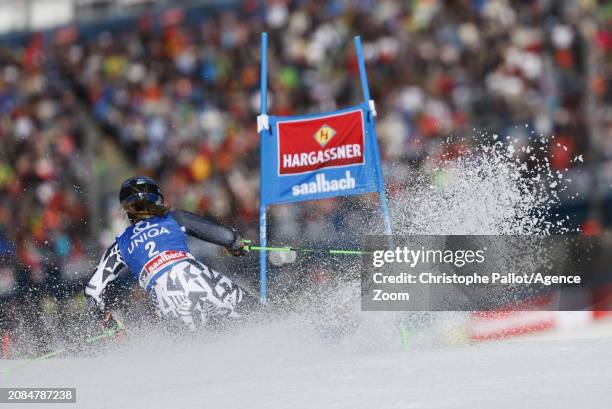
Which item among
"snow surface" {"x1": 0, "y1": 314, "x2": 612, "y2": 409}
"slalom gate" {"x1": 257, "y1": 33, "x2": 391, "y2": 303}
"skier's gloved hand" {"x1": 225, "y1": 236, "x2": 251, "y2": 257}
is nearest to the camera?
"snow surface" {"x1": 0, "y1": 314, "x2": 612, "y2": 409}

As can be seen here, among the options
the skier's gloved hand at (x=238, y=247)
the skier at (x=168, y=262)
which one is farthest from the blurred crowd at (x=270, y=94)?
the skier at (x=168, y=262)

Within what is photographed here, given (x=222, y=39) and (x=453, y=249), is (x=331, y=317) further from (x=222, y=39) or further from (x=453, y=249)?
(x=222, y=39)

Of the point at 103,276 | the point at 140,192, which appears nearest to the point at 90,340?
the point at 103,276

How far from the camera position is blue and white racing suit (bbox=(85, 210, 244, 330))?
8.16 metres

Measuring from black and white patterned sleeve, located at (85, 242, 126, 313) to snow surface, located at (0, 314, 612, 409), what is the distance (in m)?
0.43

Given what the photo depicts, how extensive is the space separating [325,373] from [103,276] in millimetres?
2589

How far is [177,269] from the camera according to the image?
8.16m

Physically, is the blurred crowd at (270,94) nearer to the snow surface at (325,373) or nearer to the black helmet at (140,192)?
the black helmet at (140,192)

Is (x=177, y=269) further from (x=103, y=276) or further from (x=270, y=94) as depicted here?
(x=270, y=94)

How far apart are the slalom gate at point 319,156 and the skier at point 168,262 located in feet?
3.95

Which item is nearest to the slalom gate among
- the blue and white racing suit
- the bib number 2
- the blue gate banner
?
the blue gate banner

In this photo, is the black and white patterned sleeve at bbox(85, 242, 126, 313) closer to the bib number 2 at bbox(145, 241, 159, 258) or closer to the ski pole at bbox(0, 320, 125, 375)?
the ski pole at bbox(0, 320, 125, 375)

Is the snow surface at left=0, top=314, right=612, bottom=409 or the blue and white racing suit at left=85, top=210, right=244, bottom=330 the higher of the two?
the blue and white racing suit at left=85, top=210, right=244, bottom=330

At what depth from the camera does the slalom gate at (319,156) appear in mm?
9688
